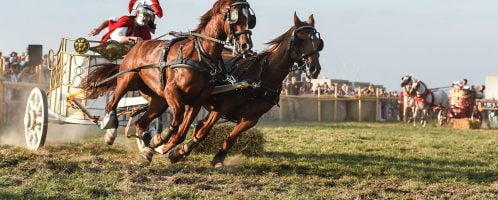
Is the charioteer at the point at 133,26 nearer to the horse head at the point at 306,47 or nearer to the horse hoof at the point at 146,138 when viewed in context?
the horse hoof at the point at 146,138

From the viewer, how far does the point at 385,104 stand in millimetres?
32219

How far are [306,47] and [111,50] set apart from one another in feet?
9.79

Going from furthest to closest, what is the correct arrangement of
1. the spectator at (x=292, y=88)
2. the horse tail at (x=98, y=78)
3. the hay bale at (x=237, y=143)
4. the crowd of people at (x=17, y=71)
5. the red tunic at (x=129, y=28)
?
the spectator at (x=292, y=88)
the crowd of people at (x=17, y=71)
the hay bale at (x=237, y=143)
the red tunic at (x=129, y=28)
the horse tail at (x=98, y=78)

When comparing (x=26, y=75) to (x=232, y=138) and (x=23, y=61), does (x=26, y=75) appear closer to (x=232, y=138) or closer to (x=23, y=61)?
(x=23, y=61)

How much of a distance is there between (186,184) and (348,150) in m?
5.32

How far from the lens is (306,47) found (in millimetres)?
8461

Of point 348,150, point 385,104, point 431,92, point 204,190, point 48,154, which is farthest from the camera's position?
point 385,104

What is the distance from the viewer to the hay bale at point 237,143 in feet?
33.6

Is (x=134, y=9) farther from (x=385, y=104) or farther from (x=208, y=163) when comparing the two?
(x=385, y=104)

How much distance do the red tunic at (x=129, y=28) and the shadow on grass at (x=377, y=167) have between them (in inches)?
101

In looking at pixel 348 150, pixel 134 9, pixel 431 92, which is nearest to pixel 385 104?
pixel 431 92

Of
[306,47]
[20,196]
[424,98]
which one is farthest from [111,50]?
[424,98]

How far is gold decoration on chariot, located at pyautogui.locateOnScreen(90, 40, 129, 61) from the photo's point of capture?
9852 millimetres

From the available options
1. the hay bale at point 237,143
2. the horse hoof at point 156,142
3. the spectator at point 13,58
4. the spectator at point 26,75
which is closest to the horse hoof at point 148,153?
the horse hoof at point 156,142
